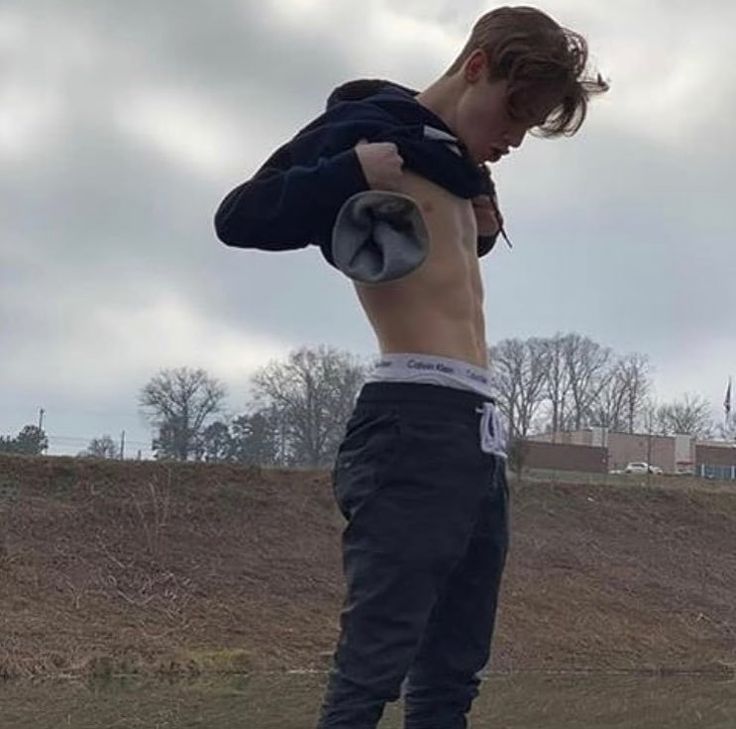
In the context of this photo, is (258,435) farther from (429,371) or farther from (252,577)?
(429,371)

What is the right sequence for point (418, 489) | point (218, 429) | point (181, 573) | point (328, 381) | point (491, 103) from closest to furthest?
point (418, 489) < point (491, 103) < point (181, 573) < point (218, 429) < point (328, 381)

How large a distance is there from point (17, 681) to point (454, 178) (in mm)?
8199

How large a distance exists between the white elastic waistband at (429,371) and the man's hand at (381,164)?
0.30 metres

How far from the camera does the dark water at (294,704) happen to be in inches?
257

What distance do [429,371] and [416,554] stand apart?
1.10 feet

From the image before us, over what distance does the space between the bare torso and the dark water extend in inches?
121

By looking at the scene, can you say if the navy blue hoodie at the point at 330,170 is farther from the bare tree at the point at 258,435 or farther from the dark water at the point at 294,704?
the bare tree at the point at 258,435

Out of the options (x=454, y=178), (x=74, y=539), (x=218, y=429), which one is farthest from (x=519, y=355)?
(x=454, y=178)

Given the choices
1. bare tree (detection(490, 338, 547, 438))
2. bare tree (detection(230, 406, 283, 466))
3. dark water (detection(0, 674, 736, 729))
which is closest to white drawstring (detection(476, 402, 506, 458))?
dark water (detection(0, 674, 736, 729))

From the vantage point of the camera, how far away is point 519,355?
181ft

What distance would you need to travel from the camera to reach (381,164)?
2.23 m

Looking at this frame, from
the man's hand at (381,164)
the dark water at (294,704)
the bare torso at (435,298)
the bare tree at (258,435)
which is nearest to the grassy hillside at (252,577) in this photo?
the dark water at (294,704)

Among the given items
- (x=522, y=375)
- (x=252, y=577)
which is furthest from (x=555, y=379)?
(x=252, y=577)

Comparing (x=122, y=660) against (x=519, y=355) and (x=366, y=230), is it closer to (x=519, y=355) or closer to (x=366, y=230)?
(x=366, y=230)
